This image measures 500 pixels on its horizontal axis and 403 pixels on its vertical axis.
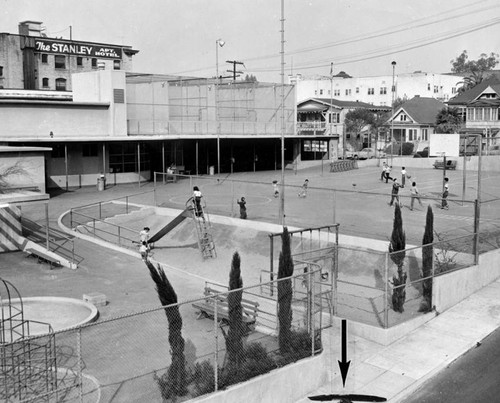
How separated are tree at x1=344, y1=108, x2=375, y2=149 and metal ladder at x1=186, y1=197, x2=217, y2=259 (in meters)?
68.0

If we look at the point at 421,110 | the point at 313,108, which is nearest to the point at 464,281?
the point at 313,108

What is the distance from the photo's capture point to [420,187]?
157 feet

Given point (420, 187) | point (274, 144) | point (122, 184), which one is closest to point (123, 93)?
point (122, 184)

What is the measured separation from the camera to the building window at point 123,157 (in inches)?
1933

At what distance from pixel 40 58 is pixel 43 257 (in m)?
56.2

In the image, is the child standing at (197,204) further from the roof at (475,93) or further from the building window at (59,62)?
the roof at (475,93)

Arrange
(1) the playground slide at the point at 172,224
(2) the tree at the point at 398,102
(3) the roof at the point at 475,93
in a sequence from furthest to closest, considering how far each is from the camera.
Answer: (2) the tree at the point at 398,102 < (3) the roof at the point at 475,93 < (1) the playground slide at the point at 172,224

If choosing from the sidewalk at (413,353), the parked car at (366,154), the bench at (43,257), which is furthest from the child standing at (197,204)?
the parked car at (366,154)

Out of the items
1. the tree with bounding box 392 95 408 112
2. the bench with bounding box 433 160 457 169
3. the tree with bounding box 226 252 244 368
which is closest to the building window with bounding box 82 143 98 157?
the bench with bounding box 433 160 457 169

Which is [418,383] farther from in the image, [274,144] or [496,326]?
[274,144]

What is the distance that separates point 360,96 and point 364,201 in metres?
105

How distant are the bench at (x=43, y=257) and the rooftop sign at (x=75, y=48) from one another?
5492cm

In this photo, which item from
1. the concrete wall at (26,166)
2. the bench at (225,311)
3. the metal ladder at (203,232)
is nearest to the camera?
the bench at (225,311)

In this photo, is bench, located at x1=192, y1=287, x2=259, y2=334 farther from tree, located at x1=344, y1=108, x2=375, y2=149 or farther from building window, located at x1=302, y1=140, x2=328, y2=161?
tree, located at x1=344, y1=108, x2=375, y2=149
